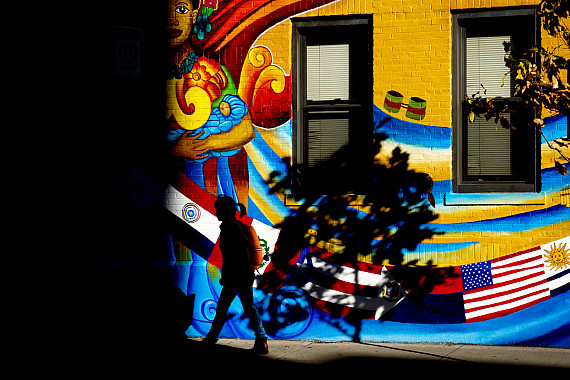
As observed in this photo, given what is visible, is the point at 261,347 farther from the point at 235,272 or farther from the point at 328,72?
the point at 328,72

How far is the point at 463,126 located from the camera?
8109 millimetres

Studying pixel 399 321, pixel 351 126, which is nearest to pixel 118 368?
pixel 399 321

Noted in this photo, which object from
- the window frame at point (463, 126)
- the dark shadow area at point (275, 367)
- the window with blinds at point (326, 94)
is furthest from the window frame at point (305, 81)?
the dark shadow area at point (275, 367)

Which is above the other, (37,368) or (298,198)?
(298,198)

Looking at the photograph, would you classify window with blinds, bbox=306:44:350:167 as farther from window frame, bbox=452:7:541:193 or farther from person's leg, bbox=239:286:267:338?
person's leg, bbox=239:286:267:338

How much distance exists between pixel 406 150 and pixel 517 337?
2.70 m

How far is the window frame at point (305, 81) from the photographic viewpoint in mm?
8273

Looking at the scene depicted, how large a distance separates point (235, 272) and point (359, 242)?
1.75m

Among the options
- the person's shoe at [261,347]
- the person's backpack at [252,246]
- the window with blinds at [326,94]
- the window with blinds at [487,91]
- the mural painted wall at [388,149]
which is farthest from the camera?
the window with blinds at [326,94]

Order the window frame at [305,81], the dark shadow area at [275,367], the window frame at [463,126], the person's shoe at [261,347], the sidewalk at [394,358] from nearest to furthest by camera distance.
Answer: the dark shadow area at [275,367]
the sidewalk at [394,358]
the person's shoe at [261,347]
the window frame at [463,126]
the window frame at [305,81]

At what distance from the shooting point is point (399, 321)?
7.88 m

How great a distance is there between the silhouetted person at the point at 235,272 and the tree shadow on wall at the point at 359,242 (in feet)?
2.95

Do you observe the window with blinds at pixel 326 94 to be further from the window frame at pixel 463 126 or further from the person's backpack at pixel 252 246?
the person's backpack at pixel 252 246

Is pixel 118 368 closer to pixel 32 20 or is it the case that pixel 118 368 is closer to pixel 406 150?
pixel 406 150
